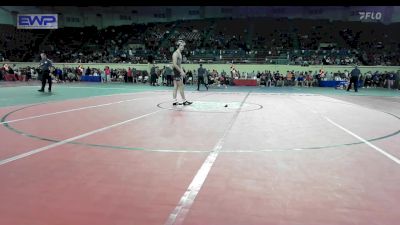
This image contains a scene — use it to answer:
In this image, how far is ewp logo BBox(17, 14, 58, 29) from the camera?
32.2 metres

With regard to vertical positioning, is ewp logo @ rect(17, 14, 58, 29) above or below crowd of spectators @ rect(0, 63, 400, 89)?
above

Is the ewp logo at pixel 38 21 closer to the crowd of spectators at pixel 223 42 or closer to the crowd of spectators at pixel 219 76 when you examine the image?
the crowd of spectators at pixel 223 42

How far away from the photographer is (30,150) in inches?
207

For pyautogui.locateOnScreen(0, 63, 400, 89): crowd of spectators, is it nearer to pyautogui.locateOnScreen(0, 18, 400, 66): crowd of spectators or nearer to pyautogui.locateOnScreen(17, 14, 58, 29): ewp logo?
pyautogui.locateOnScreen(0, 18, 400, 66): crowd of spectators

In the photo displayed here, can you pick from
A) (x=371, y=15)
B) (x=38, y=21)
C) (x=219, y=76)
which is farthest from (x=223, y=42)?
(x=38, y=21)

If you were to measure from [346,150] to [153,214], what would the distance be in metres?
3.62

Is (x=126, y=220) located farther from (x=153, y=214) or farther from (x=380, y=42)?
(x=380, y=42)

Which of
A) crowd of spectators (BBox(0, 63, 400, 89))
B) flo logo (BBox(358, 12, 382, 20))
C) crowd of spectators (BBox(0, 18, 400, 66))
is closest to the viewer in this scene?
crowd of spectators (BBox(0, 63, 400, 89))

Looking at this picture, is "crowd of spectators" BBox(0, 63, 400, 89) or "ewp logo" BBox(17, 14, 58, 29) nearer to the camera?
"crowd of spectators" BBox(0, 63, 400, 89)

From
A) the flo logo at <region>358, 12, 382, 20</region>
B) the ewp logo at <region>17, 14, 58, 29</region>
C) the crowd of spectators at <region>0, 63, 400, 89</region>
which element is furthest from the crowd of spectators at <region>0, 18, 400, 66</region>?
the ewp logo at <region>17, 14, 58, 29</region>

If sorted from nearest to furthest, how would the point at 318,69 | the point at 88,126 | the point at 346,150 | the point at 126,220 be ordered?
the point at 126,220 < the point at 346,150 < the point at 88,126 < the point at 318,69

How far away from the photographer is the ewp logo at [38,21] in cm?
3222

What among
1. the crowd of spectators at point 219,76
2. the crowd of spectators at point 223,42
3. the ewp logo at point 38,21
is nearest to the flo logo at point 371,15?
the crowd of spectators at point 223,42

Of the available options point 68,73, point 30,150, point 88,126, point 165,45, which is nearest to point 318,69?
point 165,45
